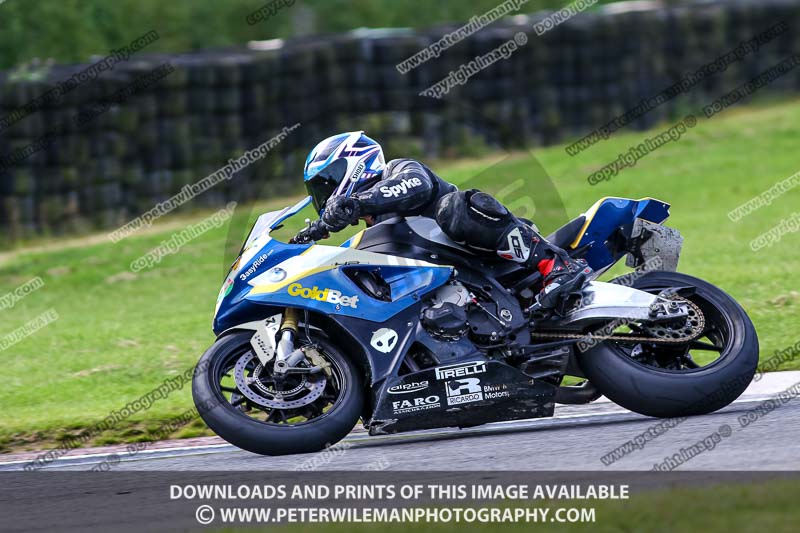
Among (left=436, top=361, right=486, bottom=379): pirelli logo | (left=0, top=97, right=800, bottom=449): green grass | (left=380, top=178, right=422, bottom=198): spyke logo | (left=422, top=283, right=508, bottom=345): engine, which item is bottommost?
(left=0, top=97, right=800, bottom=449): green grass

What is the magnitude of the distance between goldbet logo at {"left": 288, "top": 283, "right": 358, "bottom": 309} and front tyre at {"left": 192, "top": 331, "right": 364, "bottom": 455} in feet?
0.72

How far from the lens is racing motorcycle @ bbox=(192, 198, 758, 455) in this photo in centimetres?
625

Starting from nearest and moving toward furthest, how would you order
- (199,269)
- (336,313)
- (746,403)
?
(336,313) < (746,403) < (199,269)

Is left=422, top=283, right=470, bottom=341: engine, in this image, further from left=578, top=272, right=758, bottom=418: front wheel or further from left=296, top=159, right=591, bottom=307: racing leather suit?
left=578, top=272, right=758, bottom=418: front wheel

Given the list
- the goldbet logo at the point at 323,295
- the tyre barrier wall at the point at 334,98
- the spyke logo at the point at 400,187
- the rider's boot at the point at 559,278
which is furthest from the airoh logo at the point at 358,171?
the tyre barrier wall at the point at 334,98

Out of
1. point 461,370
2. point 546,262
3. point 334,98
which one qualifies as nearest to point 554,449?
point 461,370

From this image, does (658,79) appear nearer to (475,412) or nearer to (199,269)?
(199,269)

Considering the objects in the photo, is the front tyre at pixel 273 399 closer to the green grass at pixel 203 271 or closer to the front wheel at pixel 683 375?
the green grass at pixel 203 271

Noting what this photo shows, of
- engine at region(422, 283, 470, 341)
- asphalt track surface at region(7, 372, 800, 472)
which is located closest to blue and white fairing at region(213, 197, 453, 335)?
engine at region(422, 283, 470, 341)

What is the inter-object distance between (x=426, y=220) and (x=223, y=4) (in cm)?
1481

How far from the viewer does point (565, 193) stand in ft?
56.0

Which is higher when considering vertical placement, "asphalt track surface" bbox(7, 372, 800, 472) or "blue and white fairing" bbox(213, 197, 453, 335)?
"blue and white fairing" bbox(213, 197, 453, 335)
